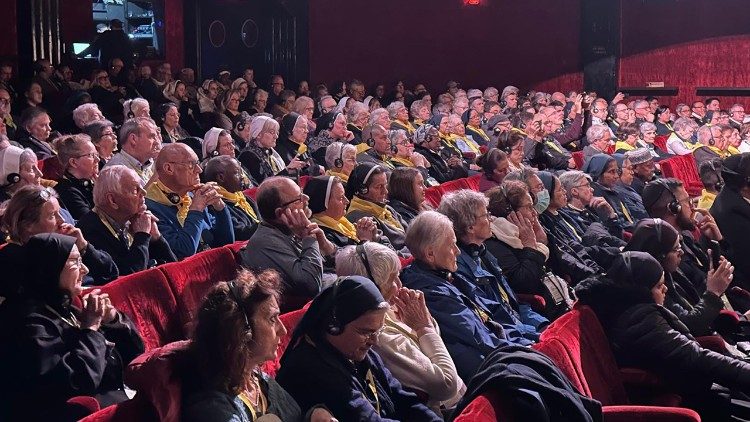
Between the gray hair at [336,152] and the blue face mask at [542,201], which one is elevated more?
the gray hair at [336,152]

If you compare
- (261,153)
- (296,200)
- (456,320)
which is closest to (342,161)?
(261,153)

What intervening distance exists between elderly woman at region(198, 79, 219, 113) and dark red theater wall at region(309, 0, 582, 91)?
2766 mm

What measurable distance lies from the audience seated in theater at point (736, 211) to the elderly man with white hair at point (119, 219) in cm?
315

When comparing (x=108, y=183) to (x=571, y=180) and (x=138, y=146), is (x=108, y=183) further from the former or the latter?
(x=571, y=180)

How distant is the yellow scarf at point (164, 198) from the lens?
4.23 meters

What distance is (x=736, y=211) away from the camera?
5492 millimetres

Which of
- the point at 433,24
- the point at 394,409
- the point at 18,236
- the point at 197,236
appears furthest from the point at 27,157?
the point at 433,24

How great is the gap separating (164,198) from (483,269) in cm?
135

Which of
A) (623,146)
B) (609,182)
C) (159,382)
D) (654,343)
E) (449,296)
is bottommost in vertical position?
(623,146)

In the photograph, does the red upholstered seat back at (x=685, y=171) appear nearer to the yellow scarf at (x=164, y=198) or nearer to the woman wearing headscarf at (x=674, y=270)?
the woman wearing headscarf at (x=674, y=270)

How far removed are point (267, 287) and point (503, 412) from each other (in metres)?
0.60

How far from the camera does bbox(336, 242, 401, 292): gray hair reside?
3012mm

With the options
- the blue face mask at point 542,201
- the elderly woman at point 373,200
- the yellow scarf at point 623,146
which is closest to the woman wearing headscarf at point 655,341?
the elderly woman at point 373,200

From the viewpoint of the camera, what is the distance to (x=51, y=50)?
32.2 feet
